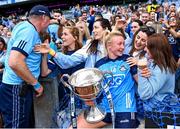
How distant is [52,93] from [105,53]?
75 cm

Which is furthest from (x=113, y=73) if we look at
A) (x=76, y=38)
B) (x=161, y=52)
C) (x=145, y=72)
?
(x=76, y=38)

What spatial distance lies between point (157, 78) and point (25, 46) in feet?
4.48

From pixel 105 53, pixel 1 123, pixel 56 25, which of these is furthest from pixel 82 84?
pixel 56 25

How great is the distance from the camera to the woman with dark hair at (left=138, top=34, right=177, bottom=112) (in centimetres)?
349

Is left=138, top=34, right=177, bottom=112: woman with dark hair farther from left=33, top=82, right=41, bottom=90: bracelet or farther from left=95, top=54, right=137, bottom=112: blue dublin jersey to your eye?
left=33, top=82, right=41, bottom=90: bracelet

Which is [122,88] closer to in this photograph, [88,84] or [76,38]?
[88,84]

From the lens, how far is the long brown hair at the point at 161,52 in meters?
3.67

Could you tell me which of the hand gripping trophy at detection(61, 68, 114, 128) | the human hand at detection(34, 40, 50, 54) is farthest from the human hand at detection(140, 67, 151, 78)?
the human hand at detection(34, 40, 50, 54)

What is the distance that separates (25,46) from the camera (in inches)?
148

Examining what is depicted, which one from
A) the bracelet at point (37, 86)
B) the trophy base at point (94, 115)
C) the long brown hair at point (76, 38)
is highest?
the long brown hair at point (76, 38)

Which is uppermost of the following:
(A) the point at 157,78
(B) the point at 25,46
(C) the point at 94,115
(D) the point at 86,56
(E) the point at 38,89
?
(B) the point at 25,46

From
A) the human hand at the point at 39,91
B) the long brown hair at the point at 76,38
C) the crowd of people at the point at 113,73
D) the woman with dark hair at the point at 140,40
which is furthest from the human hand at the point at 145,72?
the long brown hair at the point at 76,38

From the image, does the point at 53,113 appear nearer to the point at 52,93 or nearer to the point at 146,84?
the point at 52,93

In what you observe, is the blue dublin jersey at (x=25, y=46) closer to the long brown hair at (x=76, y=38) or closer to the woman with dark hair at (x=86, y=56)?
the woman with dark hair at (x=86, y=56)
